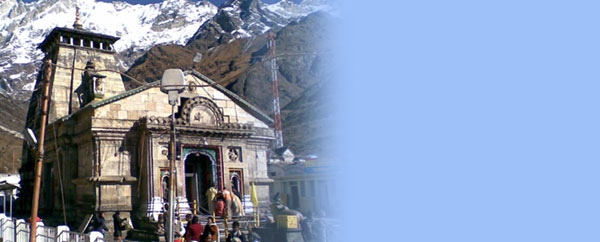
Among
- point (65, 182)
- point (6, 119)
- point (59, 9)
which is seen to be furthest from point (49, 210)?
point (59, 9)

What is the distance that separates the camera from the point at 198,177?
21.3m

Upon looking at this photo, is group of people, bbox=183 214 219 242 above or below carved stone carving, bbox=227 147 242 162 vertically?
below

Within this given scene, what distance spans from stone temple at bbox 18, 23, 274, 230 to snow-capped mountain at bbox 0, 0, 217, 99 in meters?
79.4

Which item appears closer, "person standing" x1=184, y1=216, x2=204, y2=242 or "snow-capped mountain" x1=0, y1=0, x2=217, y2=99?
"person standing" x1=184, y1=216, x2=204, y2=242

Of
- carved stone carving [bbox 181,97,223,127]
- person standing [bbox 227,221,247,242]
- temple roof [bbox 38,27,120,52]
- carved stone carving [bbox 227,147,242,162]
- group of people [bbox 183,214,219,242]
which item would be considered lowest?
person standing [bbox 227,221,247,242]

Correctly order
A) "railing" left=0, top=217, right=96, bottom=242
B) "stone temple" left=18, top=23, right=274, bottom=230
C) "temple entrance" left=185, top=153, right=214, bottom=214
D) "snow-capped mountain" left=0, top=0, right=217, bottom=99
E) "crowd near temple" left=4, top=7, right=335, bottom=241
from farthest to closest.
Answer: "snow-capped mountain" left=0, top=0, right=217, bottom=99
"temple entrance" left=185, top=153, right=214, bottom=214
"stone temple" left=18, top=23, right=274, bottom=230
"crowd near temple" left=4, top=7, right=335, bottom=241
"railing" left=0, top=217, right=96, bottom=242

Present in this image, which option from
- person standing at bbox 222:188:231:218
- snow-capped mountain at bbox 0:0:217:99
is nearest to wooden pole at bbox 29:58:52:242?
person standing at bbox 222:188:231:218

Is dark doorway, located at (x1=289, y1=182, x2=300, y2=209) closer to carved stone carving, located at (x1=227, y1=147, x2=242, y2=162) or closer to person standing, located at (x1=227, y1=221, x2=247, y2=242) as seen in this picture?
carved stone carving, located at (x1=227, y1=147, x2=242, y2=162)

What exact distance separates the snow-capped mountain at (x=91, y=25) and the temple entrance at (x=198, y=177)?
8235 centimetres

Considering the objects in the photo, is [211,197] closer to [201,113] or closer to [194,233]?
[201,113]

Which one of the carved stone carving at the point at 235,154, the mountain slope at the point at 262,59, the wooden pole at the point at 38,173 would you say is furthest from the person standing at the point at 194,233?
the carved stone carving at the point at 235,154

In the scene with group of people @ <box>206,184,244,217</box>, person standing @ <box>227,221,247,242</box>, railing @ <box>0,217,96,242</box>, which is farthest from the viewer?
group of people @ <box>206,184,244,217</box>

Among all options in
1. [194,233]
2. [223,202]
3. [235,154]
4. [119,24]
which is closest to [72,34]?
[235,154]

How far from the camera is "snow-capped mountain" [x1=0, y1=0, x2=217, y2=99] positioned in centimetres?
9856
